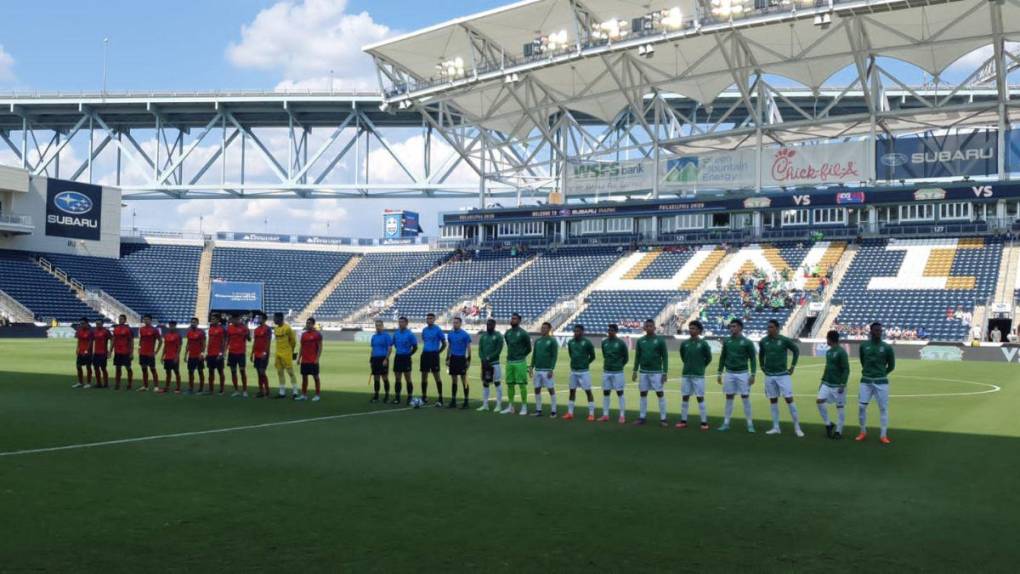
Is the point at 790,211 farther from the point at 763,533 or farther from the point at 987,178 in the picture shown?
the point at 763,533

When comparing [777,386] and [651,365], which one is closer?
[777,386]

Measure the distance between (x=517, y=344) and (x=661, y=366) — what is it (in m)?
2.99

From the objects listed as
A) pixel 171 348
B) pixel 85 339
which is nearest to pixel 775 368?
pixel 171 348

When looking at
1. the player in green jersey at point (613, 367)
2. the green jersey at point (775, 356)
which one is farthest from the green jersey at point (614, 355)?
the green jersey at point (775, 356)

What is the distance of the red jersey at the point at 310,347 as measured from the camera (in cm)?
1941

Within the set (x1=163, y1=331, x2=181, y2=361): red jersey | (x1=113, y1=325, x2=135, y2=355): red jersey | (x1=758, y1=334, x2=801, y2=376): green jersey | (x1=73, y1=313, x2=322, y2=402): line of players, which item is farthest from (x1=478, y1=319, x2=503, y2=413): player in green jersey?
(x1=113, y1=325, x2=135, y2=355): red jersey

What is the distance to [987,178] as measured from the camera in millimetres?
55188

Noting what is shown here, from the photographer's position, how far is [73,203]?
66.7 m

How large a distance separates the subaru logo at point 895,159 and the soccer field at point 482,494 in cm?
4428

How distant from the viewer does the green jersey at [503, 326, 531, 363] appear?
17.4m

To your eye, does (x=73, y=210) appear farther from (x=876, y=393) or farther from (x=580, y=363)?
(x=876, y=393)

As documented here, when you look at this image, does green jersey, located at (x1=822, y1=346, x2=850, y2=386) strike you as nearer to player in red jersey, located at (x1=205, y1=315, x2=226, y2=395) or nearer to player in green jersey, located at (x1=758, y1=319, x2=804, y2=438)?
player in green jersey, located at (x1=758, y1=319, x2=804, y2=438)

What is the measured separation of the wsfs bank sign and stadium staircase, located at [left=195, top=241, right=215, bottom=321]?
8752 mm

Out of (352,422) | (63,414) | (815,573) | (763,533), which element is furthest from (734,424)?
(63,414)
